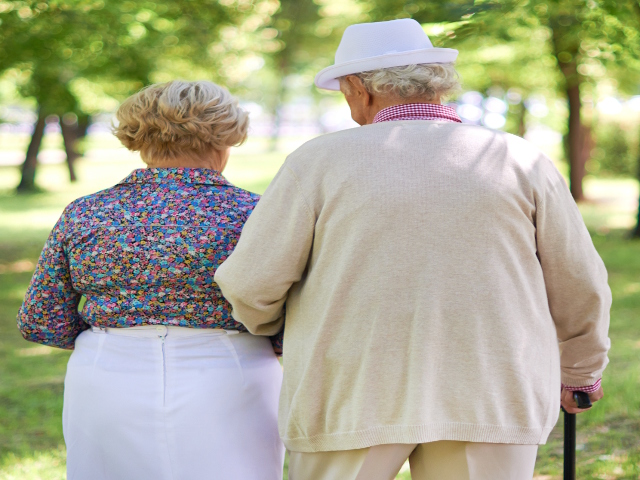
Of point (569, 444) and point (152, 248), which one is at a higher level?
point (152, 248)

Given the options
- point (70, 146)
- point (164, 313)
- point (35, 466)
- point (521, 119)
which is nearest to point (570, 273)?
point (164, 313)

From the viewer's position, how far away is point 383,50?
216 centimetres

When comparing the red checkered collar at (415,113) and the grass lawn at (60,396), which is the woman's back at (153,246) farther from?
the grass lawn at (60,396)

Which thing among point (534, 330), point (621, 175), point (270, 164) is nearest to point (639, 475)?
point (534, 330)

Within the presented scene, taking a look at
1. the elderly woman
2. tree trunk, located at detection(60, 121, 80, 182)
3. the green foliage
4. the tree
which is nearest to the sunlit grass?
the elderly woman

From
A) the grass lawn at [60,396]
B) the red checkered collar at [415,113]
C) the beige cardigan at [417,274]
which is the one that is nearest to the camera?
the beige cardigan at [417,274]

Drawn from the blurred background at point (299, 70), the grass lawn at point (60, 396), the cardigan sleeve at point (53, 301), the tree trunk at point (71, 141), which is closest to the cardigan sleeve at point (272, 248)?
the cardigan sleeve at point (53, 301)

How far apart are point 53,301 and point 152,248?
1.44 feet

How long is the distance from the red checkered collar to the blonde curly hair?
20.8 inches

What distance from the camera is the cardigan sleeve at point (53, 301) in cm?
234

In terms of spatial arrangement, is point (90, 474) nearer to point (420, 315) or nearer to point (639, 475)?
point (420, 315)

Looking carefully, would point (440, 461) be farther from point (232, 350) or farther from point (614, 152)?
point (614, 152)

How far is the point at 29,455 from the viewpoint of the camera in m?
4.27

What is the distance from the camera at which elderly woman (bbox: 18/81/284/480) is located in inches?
88.3
